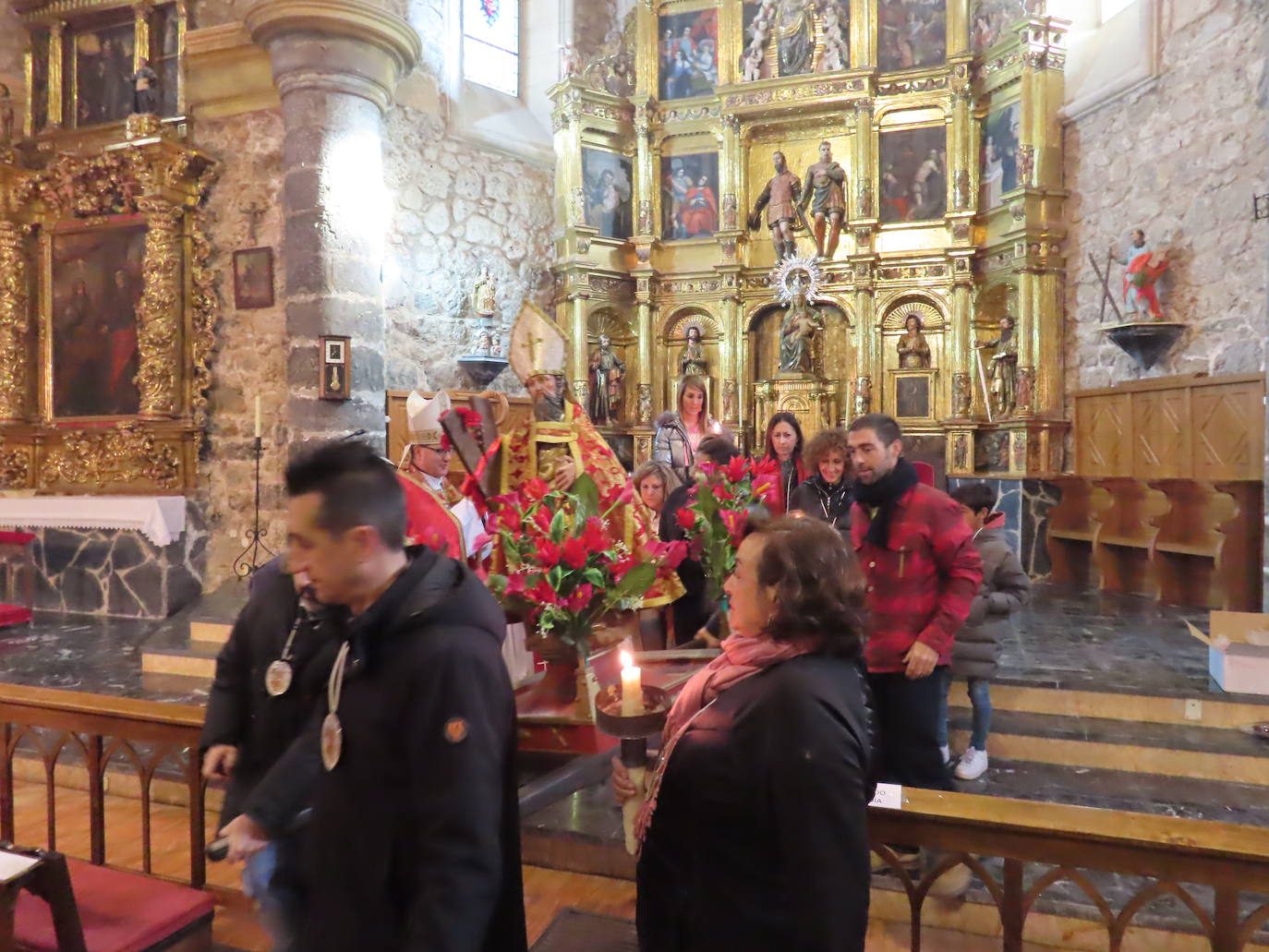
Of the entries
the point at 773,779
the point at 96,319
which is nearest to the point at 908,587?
the point at 773,779

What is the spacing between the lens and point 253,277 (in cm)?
811

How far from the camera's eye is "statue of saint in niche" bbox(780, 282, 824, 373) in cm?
1073

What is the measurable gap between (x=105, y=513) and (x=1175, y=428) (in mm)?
9639

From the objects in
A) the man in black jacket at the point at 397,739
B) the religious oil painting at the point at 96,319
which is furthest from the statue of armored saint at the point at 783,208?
the man in black jacket at the point at 397,739

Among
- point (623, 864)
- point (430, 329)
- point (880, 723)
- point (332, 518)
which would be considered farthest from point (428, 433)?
point (430, 329)

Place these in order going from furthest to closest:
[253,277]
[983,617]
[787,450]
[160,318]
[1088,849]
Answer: [253,277] → [160,318] → [787,450] → [983,617] → [1088,849]

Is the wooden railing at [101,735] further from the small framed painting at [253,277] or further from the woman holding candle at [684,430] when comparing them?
the small framed painting at [253,277]

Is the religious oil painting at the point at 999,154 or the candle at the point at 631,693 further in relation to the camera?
the religious oil painting at the point at 999,154

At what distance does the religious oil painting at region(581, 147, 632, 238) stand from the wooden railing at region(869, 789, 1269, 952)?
395 inches

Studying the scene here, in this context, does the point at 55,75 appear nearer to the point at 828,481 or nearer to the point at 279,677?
the point at 828,481

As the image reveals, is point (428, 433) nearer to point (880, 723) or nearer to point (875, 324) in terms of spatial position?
point (880, 723)

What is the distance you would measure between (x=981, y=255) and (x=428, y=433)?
8.26 m

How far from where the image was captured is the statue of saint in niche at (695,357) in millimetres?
11227

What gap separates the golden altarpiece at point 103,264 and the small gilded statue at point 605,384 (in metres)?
4.65
